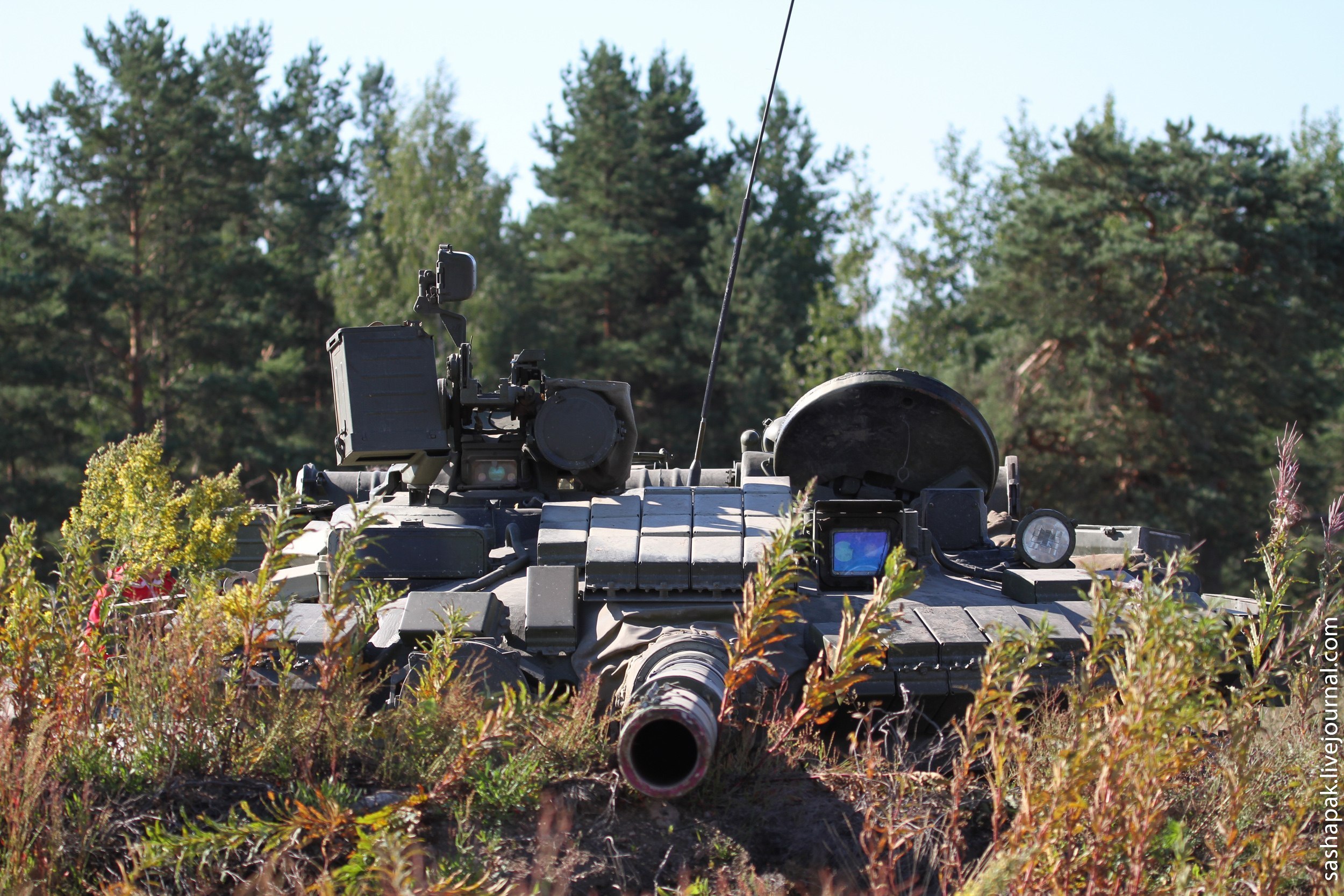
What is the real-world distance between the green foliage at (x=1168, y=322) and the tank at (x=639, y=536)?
17.8 metres

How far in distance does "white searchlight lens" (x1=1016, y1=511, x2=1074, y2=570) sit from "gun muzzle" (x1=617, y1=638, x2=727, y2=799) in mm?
2635

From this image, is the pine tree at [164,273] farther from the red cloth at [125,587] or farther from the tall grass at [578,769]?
the tall grass at [578,769]

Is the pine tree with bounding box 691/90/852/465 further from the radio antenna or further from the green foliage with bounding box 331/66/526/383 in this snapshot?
A: the radio antenna

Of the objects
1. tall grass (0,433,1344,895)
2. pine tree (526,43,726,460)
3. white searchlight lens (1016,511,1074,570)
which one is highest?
pine tree (526,43,726,460)

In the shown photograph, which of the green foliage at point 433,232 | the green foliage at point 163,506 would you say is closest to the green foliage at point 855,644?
the green foliage at point 163,506

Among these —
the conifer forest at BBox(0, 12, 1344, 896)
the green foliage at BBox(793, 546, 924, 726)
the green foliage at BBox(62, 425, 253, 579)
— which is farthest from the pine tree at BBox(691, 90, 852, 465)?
the green foliage at BBox(793, 546, 924, 726)

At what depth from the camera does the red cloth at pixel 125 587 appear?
615 centimetres

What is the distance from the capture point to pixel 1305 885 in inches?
215

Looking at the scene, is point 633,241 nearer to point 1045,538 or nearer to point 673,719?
point 1045,538

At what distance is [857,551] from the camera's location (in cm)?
692

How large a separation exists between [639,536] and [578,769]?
4.88ft

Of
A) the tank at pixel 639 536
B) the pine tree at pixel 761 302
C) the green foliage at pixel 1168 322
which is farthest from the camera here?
the pine tree at pixel 761 302

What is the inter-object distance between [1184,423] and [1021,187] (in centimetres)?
723

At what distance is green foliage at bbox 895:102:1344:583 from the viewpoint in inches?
996
